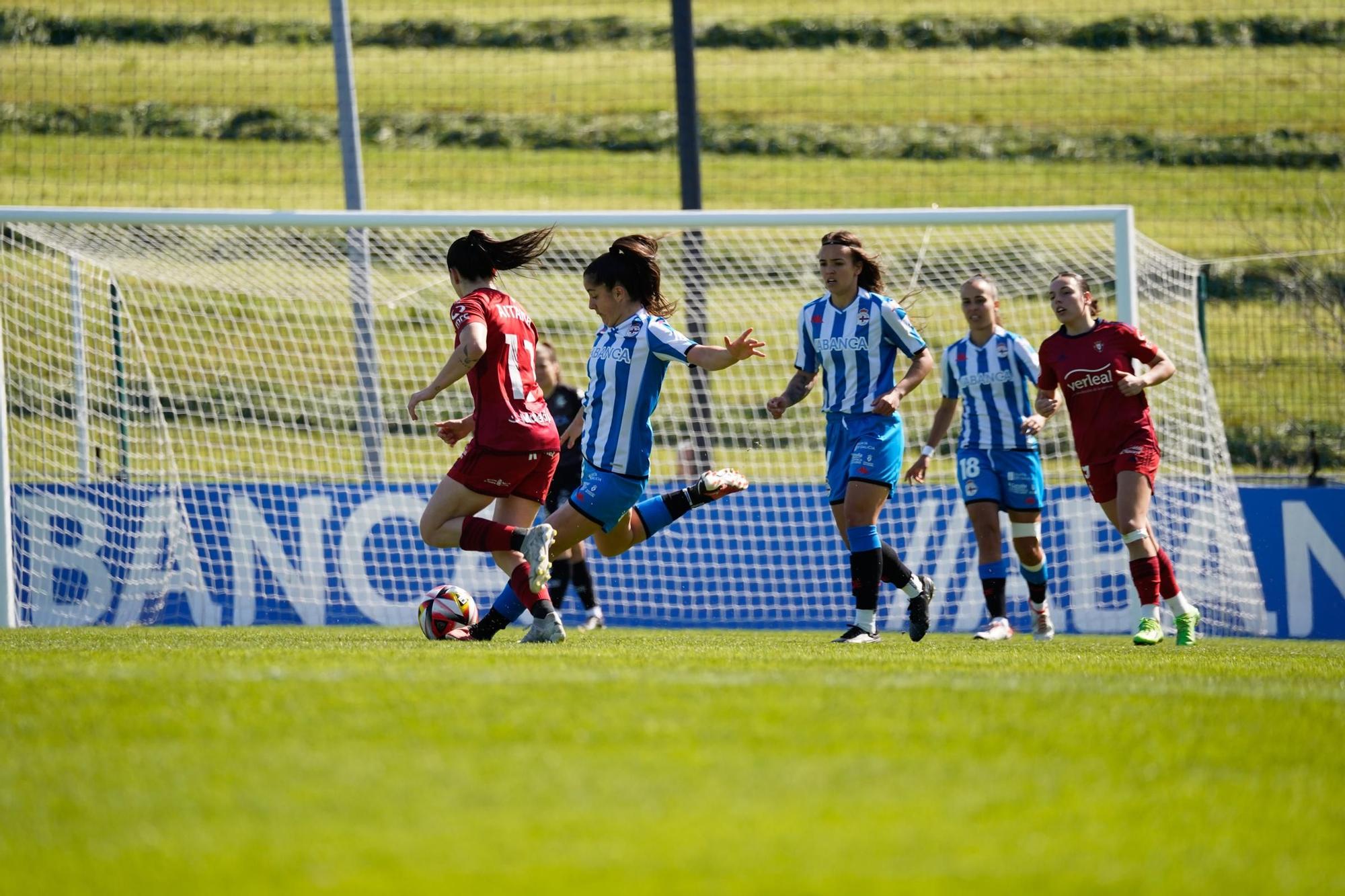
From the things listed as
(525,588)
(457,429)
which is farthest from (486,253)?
(525,588)

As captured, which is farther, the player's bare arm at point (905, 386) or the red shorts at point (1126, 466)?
the red shorts at point (1126, 466)

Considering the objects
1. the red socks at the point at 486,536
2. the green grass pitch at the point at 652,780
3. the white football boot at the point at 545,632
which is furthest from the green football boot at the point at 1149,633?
the red socks at the point at 486,536

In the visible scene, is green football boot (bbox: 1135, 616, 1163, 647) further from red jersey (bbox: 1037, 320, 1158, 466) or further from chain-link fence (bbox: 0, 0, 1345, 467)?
chain-link fence (bbox: 0, 0, 1345, 467)

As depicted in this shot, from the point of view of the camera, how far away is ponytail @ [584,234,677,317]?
675cm

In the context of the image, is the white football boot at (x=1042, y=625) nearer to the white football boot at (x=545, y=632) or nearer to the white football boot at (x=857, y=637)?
the white football boot at (x=857, y=637)

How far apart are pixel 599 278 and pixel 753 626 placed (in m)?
4.40

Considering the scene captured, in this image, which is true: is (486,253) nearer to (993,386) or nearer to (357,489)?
(993,386)

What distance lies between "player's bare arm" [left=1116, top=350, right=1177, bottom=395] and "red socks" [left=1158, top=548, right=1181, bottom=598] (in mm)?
949

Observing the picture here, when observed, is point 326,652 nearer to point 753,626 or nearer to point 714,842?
point 714,842

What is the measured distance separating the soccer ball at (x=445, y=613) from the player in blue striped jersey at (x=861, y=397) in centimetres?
184

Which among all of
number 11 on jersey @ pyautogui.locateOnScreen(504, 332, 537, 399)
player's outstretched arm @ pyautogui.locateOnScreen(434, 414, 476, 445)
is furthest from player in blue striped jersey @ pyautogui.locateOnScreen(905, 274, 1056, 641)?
player's outstretched arm @ pyautogui.locateOnScreen(434, 414, 476, 445)

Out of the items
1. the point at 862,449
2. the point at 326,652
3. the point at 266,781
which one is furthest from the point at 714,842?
the point at 862,449

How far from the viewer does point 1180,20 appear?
29719 millimetres

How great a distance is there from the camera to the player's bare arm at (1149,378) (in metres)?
7.36
